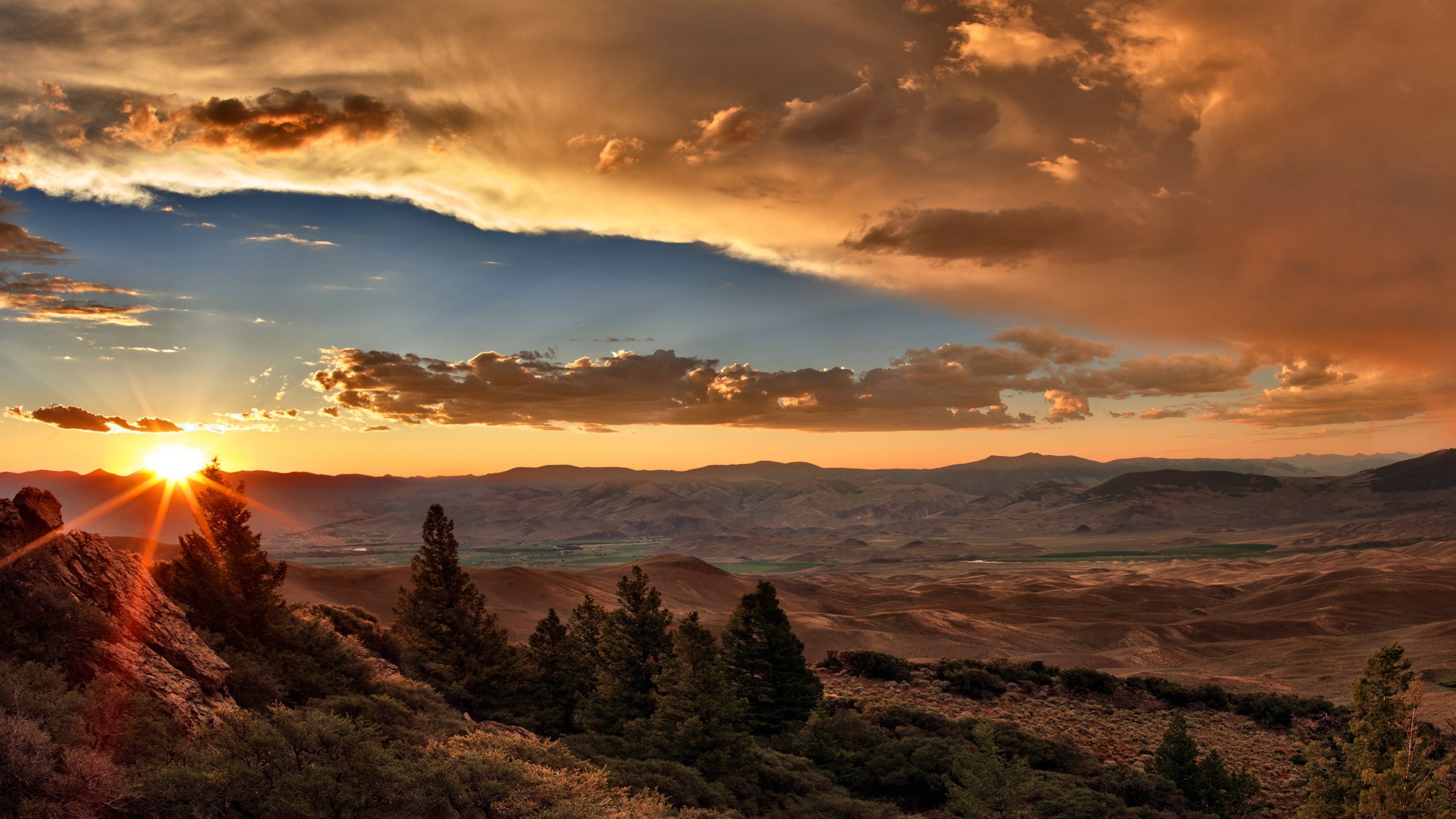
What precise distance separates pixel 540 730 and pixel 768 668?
9631mm

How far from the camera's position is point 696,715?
2238 cm

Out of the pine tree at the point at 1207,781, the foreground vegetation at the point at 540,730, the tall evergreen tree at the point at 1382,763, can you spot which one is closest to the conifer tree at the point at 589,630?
the foreground vegetation at the point at 540,730

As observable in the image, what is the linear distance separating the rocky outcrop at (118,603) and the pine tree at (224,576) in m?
4.20

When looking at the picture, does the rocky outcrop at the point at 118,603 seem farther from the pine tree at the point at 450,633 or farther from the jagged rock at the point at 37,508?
the pine tree at the point at 450,633

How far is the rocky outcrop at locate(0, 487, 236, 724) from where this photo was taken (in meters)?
14.1

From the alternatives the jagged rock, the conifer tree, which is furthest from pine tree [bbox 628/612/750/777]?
the jagged rock

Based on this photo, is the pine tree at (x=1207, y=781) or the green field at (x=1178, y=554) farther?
the green field at (x=1178, y=554)

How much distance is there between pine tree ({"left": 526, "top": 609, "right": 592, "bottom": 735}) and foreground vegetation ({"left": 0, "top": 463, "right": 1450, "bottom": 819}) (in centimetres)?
10

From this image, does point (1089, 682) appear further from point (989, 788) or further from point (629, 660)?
point (629, 660)

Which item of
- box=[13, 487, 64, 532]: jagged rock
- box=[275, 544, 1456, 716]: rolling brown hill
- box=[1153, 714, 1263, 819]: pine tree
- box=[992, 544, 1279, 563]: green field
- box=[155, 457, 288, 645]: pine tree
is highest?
box=[13, 487, 64, 532]: jagged rock

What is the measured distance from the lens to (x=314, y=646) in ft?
72.1

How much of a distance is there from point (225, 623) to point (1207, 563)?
167 meters

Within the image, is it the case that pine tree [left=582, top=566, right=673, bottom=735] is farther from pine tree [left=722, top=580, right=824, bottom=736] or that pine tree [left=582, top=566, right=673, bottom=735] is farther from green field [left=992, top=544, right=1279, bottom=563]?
green field [left=992, top=544, right=1279, bottom=563]

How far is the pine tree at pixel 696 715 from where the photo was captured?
22.1 metres
